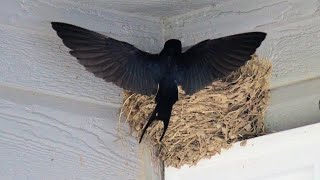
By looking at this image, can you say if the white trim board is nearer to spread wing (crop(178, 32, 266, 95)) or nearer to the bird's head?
spread wing (crop(178, 32, 266, 95))

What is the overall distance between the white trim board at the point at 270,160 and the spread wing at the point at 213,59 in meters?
0.22

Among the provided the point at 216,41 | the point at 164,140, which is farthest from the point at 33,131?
the point at 216,41

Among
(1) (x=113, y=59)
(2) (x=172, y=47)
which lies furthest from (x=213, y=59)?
(1) (x=113, y=59)

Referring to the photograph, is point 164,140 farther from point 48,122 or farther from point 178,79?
point 48,122

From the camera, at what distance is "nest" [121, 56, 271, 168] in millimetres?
2432

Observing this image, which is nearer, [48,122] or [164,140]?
[48,122]

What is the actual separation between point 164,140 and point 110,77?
27cm

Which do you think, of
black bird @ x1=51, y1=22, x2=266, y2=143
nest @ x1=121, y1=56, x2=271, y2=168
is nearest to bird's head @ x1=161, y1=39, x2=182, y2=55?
black bird @ x1=51, y1=22, x2=266, y2=143

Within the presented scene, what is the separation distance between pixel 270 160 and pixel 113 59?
54 centimetres

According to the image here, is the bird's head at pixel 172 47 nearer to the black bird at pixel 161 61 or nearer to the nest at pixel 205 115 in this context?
the black bird at pixel 161 61

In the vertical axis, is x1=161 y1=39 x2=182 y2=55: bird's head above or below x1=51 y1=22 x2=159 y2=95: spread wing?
above

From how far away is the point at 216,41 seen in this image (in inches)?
94.9

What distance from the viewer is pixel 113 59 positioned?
7.94 feet

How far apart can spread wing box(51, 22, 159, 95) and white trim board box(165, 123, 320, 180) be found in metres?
0.28
